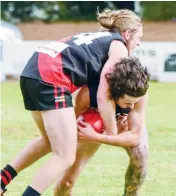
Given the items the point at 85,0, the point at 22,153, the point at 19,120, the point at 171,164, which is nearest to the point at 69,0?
the point at 85,0

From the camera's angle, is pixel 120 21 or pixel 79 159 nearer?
pixel 120 21

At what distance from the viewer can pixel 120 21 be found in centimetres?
574

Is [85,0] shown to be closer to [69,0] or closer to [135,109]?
[69,0]

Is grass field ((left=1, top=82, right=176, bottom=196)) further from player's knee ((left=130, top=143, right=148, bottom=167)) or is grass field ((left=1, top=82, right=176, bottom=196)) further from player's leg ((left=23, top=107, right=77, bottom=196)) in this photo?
player's leg ((left=23, top=107, right=77, bottom=196))

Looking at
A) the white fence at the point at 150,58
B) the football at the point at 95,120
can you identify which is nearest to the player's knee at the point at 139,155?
the football at the point at 95,120

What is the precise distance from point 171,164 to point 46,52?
3.74 metres

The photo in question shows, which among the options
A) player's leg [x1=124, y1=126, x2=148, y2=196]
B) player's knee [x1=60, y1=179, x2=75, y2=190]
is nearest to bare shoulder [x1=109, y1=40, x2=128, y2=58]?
player's leg [x1=124, y1=126, x2=148, y2=196]

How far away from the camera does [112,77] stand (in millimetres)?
5395

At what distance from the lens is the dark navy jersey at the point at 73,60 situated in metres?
5.37

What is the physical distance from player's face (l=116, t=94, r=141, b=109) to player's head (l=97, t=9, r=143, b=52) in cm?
44

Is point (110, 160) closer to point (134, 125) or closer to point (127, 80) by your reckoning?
point (134, 125)

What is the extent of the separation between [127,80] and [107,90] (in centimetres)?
16

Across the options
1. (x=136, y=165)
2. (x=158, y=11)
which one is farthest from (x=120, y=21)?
(x=158, y=11)

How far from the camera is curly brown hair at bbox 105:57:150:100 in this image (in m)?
5.41
